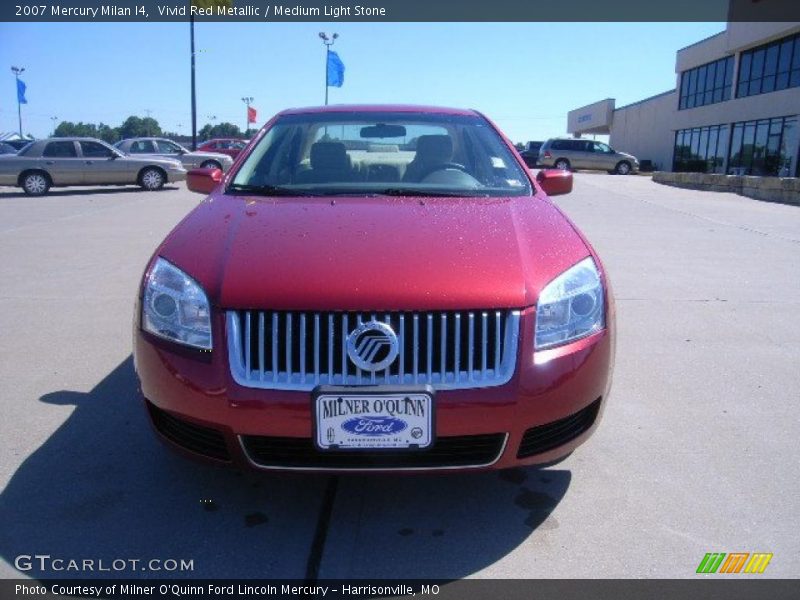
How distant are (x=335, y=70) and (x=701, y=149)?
1953 cm

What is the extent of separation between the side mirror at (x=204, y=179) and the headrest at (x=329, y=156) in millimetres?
743

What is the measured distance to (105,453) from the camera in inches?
121

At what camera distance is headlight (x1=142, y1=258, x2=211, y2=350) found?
238cm

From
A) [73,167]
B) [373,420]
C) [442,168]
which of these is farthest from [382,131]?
[73,167]

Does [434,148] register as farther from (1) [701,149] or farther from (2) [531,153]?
(2) [531,153]

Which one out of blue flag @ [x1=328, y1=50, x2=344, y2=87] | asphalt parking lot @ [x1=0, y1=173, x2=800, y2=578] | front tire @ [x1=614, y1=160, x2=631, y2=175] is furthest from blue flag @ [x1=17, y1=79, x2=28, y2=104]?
asphalt parking lot @ [x1=0, y1=173, x2=800, y2=578]

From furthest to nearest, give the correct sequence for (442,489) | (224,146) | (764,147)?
(764,147), (224,146), (442,489)

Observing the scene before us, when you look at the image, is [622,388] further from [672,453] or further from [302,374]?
[302,374]

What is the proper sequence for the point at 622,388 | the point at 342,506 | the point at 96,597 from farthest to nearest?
1. the point at 622,388
2. the point at 342,506
3. the point at 96,597

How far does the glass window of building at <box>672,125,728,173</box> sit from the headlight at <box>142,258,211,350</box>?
35012mm

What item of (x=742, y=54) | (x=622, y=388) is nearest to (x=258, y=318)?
(x=622, y=388)

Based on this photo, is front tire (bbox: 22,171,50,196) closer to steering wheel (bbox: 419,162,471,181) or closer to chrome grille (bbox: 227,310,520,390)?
steering wheel (bbox: 419,162,471,181)

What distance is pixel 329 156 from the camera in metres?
3.74

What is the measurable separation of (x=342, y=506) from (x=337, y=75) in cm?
3306
